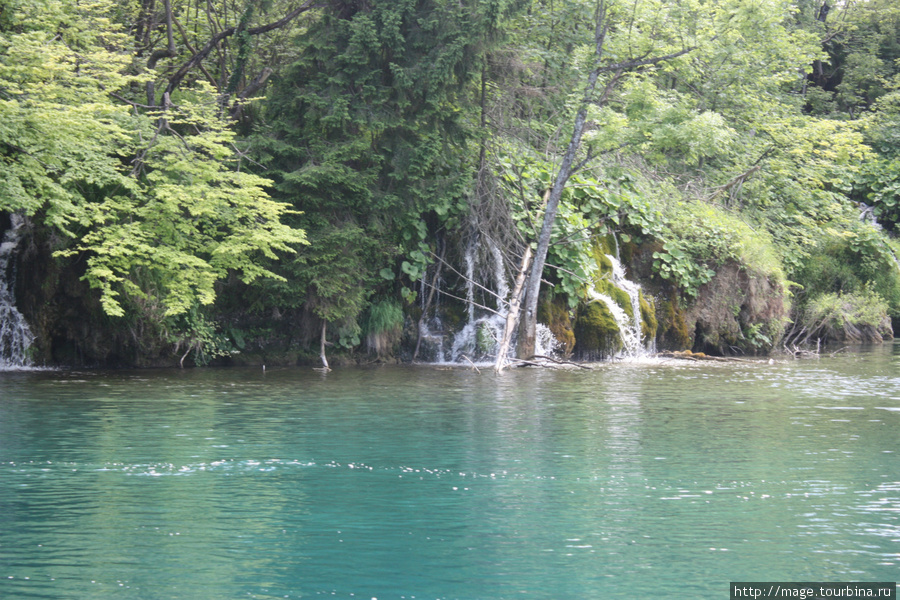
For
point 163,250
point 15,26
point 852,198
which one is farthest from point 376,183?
point 852,198

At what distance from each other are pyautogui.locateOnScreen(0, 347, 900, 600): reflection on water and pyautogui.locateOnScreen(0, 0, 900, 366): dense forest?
12.6 ft

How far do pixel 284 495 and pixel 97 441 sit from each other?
3.32 m

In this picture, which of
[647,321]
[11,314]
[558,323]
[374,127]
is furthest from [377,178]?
[11,314]

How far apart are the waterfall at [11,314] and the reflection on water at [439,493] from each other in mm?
3435

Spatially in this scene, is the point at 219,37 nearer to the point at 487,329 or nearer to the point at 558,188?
the point at 558,188

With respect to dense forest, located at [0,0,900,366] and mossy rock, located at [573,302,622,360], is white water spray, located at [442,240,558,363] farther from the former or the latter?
mossy rock, located at [573,302,622,360]

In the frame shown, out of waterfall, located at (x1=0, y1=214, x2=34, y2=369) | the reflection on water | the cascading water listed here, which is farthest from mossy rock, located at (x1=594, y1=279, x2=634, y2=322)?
waterfall, located at (x1=0, y1=214, x2=34, y2=369)

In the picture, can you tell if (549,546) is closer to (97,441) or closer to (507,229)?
(97,441)

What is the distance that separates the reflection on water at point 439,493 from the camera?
5.68 meters

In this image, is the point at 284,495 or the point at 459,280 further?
the point at 459,280

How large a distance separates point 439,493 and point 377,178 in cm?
1206

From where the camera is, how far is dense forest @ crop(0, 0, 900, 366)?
53.8 feet

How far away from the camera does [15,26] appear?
17.1m

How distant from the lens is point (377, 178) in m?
19.0
